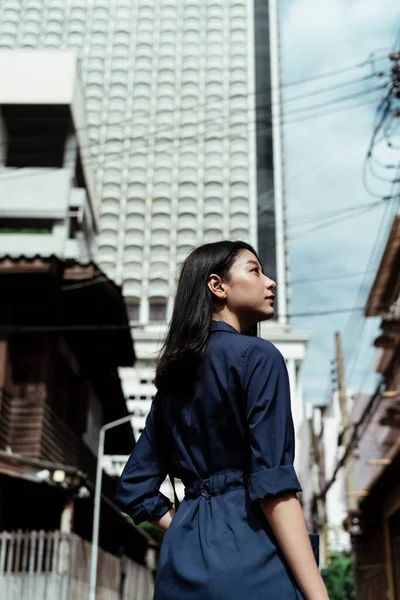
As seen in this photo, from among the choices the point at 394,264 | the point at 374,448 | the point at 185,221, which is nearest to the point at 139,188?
the point at 185,221

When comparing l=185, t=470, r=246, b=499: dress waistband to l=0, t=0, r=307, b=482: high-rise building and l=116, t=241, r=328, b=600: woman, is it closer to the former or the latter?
l=116, t=241, r=328, b=600: woman

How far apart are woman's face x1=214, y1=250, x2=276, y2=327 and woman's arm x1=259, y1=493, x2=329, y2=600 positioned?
65 cm

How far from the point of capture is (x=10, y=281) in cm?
1523

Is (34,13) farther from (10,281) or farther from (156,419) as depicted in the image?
(156,419)

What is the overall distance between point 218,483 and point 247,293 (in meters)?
0.61

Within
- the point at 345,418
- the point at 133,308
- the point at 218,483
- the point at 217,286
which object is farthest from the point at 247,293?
the point at 133,308

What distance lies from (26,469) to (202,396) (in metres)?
11.6

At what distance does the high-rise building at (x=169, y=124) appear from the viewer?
85250 millimetres

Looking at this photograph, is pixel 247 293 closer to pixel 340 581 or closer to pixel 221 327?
pixel 221 327

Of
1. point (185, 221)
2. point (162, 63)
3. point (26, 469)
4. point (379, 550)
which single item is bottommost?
point (379, 550)

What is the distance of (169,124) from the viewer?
9006cm

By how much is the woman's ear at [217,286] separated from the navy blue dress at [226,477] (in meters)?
0.10

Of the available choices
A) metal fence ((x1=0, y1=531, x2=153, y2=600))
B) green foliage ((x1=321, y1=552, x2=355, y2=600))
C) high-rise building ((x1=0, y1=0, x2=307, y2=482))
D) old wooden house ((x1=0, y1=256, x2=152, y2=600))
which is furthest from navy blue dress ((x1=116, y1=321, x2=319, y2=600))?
high-rise building ((x1=0, y1=0, x2=307, y2=482))

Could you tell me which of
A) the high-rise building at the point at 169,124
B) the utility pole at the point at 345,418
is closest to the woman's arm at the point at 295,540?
the utility pole at the point at 345,418
